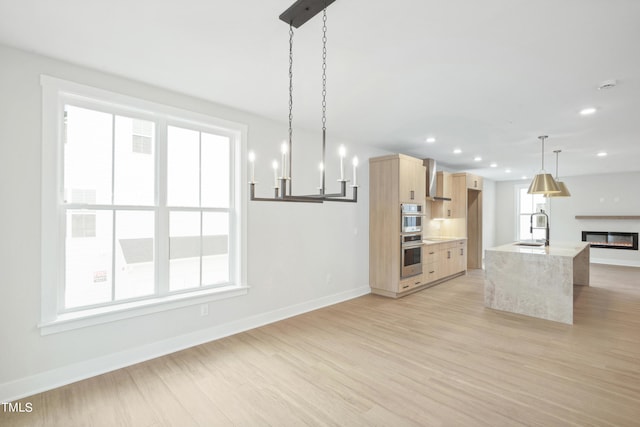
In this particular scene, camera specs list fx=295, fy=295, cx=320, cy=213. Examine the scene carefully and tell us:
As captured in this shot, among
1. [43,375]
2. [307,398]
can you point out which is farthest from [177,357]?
[307,398]

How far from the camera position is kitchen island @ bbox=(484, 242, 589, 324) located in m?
3.87

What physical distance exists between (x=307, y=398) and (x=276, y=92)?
9.39 ft

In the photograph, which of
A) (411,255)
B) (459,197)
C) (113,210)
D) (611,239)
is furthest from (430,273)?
(611,239)

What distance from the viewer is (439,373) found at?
263cm

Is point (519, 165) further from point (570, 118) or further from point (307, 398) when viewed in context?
point (307, 398)

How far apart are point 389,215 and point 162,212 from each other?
345 cm

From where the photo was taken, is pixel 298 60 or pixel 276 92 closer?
pixel 298 60

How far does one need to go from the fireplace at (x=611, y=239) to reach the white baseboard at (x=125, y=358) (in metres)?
9.24

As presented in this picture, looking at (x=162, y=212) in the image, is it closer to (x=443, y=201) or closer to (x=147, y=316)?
(x=147, y=316)

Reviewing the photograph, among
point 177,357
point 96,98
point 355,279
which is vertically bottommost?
point 177,357

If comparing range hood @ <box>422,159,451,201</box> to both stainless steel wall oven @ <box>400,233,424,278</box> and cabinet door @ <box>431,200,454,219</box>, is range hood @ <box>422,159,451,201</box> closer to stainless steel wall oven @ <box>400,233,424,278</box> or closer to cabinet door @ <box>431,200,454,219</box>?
cabinet door @ <box>431,200,454,219</box>

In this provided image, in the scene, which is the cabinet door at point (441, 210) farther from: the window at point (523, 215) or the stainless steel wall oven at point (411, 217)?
the window at point (523, 215)

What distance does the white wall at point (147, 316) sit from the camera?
2.29 meters

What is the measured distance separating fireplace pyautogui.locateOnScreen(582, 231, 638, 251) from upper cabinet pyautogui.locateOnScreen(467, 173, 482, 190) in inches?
159
